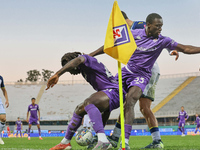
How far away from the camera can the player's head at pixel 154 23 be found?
5152 millimetres

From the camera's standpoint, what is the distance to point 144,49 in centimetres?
538

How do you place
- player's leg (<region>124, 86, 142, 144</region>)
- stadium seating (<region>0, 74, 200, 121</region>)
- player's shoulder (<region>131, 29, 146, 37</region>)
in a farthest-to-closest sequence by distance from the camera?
1. stadium seating (<region>0, 74, 200, 121</region>)
2. player's shoulder (<region>131, 29, 146, 37</region>)
3. player's leg (<region>124, 86, 142, 144</region>)

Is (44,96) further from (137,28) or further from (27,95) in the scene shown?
(137,28)

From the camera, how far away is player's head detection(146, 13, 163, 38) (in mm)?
5152

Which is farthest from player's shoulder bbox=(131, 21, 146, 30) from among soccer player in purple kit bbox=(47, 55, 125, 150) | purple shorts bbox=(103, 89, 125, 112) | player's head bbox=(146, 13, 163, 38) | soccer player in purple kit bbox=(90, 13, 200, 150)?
purple shorts bbox=(103, 89, 125, 112)

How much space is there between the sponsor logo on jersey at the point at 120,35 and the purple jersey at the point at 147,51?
51.9 inches

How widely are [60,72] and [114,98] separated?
0.98 meters

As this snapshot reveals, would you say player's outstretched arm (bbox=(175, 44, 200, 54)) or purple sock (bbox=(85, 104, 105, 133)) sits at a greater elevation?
player's outstretched arm (bbox=(175, 44, 200, 54))

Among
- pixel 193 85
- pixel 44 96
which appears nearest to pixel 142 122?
pixel 193 85

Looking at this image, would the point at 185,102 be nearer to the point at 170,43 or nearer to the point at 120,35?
the point at 170,43

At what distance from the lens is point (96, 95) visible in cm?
479

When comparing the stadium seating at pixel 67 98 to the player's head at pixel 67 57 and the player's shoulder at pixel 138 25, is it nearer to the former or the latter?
the player's shoulder at pixel 138 25

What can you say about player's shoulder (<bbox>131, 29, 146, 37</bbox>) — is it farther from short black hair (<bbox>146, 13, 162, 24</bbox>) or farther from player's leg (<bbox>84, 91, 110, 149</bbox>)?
player's leg (<bbox>84, 91, 110, 149</bbox>)

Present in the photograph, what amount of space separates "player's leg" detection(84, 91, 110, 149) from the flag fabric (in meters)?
0.90
